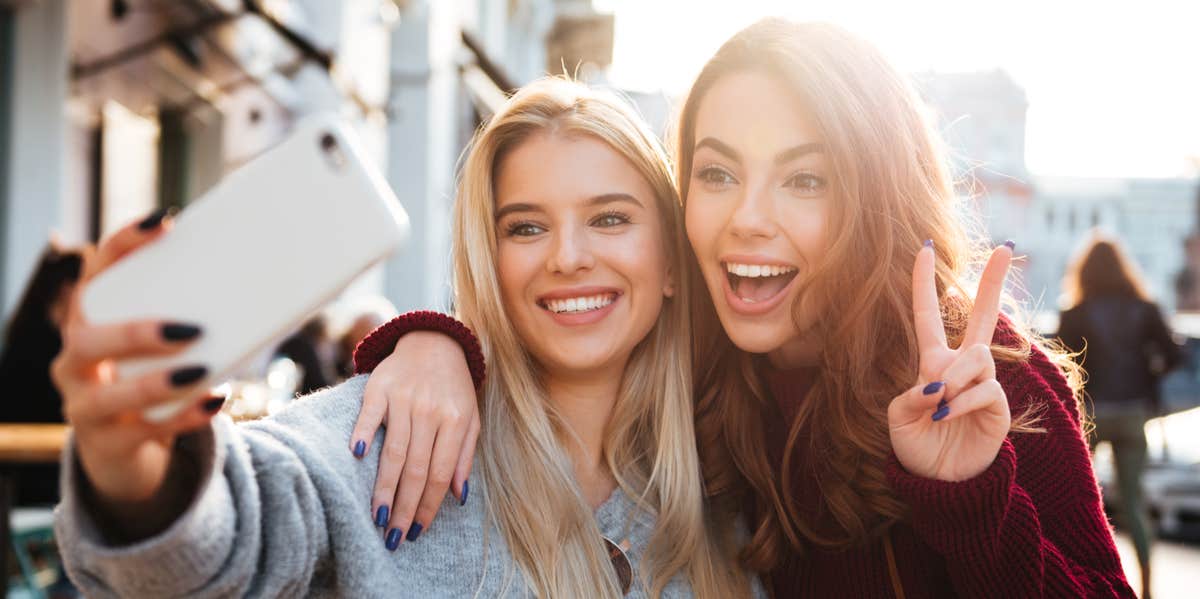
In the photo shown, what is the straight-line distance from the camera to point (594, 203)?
226 centimetres

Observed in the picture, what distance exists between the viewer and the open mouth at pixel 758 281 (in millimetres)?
2273

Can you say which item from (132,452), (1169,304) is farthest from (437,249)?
(1169,304)

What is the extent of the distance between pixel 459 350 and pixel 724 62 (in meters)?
0.91

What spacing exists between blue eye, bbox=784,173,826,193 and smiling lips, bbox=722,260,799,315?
173mm

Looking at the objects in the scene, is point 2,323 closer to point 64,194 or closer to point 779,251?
point 64,194

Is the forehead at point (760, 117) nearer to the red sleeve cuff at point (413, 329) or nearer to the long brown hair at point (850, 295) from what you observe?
the long brown hair at point (850, 295)

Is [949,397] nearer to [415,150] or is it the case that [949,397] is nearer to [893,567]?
[893,567]

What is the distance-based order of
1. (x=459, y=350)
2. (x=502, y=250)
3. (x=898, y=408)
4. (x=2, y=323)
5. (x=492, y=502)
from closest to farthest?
(x=898, y=408)
(x=492, y=502)
(x=459, y=350)
(x=502, y=250)
(x=2, y=323)

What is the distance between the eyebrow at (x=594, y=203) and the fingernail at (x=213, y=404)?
46.0 inches

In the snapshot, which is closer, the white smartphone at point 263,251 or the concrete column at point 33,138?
the white smartphone at point 263,251

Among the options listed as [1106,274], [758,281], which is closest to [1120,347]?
[1106,274]

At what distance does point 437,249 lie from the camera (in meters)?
13.3

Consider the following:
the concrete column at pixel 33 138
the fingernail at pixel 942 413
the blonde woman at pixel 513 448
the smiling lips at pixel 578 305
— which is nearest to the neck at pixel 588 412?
the blonde woman at pixel 513 448

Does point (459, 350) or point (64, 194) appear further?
point (64, 194)
